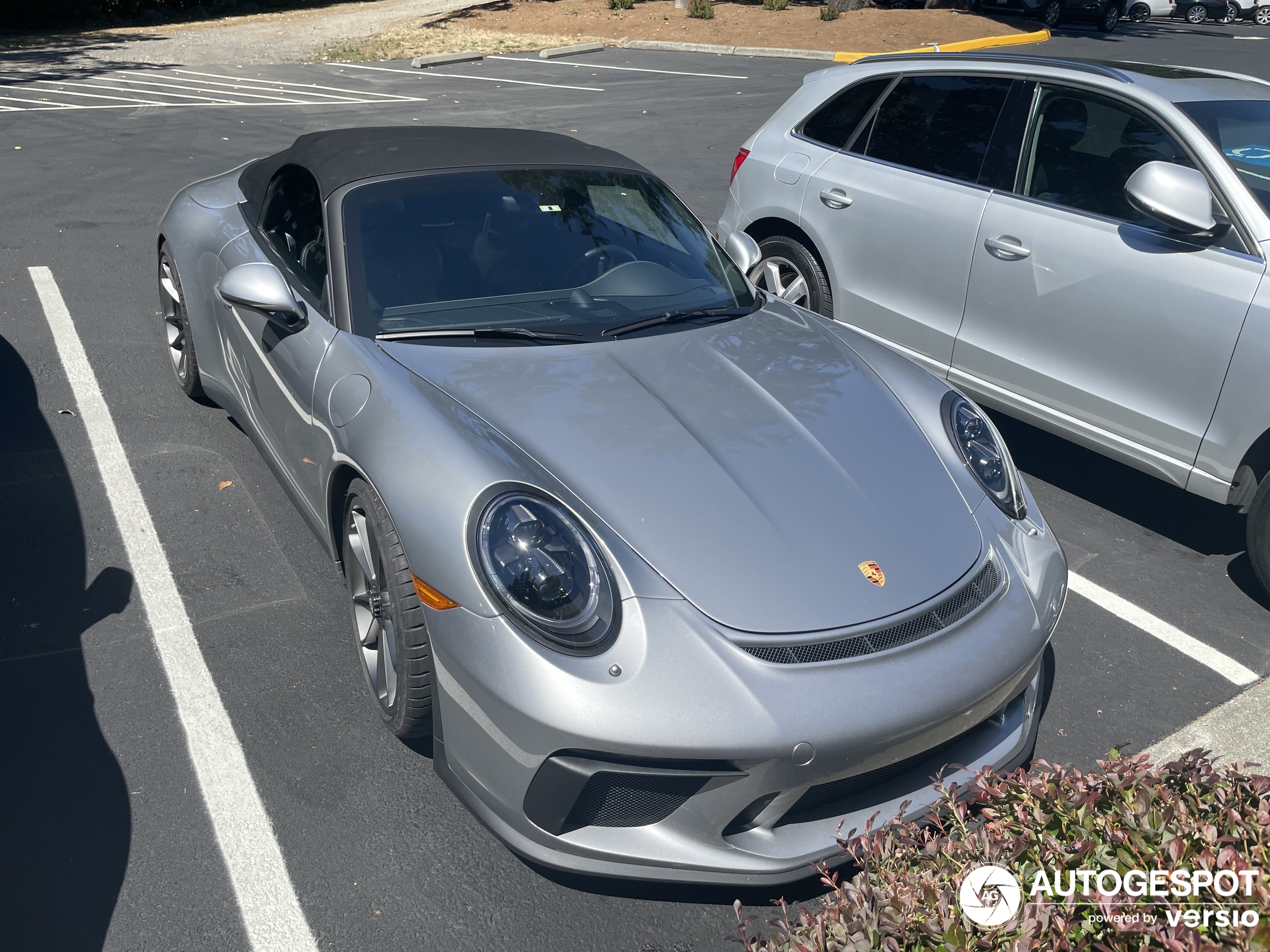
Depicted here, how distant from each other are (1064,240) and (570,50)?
17.2 meters

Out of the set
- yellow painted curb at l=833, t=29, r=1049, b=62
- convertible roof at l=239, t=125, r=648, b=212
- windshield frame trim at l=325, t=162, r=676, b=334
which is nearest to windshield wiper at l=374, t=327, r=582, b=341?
windshield frame trim at l=325, t=162, r=676, b=334

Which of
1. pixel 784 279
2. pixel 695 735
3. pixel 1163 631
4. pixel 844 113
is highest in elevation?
pixel 844 113

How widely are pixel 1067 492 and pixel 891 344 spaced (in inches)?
43.0

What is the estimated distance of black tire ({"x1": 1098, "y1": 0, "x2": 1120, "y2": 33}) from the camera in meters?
26.8

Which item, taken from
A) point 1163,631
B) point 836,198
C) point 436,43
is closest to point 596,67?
point 436,43

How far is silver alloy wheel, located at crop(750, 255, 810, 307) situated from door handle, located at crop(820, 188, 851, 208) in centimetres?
40

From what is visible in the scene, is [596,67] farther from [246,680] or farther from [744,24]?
[246,680]

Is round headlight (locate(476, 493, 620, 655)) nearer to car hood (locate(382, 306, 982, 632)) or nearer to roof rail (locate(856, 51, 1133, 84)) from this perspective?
car hood (locate(382, 306, 982, 632))

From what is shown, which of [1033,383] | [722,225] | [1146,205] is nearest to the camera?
[1146,205]

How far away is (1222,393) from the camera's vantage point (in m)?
3.95

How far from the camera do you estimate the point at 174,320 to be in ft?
16.9

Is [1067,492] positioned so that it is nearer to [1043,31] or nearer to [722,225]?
[722,225]

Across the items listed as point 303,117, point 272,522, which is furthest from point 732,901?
point 303,117

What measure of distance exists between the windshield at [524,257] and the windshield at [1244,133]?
197 cm
